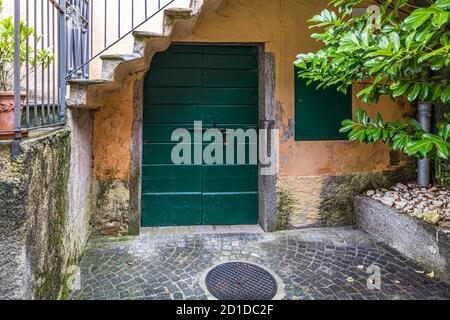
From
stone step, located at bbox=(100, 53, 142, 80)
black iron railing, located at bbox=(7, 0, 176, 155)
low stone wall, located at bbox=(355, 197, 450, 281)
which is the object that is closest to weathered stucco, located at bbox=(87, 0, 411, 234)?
low stone wall, located at bbox=(355, 197, 450, 281)

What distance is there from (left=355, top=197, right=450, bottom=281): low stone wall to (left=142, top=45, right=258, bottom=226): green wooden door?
1.38 meters

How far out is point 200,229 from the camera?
394 centimetres

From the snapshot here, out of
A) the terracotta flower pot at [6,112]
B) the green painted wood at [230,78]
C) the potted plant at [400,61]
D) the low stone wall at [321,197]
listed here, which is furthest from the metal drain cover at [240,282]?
the green painted wood at [230,78]

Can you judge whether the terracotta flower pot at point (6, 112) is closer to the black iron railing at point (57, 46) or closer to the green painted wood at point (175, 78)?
the black iron railing at point (57, 46)

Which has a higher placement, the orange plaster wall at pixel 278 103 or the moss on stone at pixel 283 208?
the orange plaster wall at pixel 278 103

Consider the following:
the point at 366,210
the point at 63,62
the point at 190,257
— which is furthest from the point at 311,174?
the point at 63,62

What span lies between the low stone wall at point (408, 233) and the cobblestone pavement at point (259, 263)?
10 centimetres

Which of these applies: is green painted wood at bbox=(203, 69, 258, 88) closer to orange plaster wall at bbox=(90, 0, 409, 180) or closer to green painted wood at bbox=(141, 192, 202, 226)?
orange plaster wall at bbox=(90, 0, 409, 180)

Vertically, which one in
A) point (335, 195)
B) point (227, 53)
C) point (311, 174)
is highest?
point (227, 53)

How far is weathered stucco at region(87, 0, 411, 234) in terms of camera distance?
3660 mm

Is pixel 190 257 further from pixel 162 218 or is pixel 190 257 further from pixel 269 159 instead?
pixel 269 159

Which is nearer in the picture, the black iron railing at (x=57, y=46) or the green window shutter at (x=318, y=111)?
the black iron railing at (x=57, y=46)

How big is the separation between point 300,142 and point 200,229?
5.38 ft

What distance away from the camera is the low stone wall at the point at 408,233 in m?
2.79
